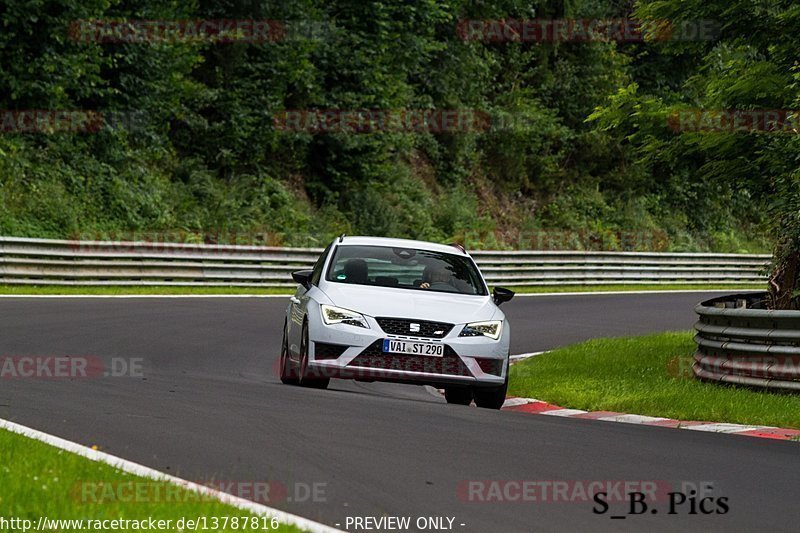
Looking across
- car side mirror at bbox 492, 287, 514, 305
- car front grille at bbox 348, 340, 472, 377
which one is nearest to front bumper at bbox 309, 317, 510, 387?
car front grille at bbox 348, 340, 472, 377

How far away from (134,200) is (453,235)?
37.0ft

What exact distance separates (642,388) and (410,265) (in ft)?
9.34

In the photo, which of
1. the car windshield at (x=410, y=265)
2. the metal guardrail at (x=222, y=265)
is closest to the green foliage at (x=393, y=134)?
the metal guardrail at (x=222, y=265)

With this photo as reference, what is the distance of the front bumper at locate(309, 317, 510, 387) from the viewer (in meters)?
12.6

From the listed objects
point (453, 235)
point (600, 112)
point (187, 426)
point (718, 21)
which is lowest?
point (453, 235)

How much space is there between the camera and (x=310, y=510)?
6898 millimetres

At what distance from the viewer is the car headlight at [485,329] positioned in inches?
510

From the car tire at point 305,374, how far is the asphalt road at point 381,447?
1.02ft

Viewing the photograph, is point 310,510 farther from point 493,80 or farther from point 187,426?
point 493,80

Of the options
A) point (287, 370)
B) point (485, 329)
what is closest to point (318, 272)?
point (287, 370)

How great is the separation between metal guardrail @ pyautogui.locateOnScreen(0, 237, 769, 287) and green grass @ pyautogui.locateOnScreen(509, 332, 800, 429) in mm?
4352

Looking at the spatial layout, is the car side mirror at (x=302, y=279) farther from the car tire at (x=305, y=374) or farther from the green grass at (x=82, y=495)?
the green grass at (x=82, y=495)

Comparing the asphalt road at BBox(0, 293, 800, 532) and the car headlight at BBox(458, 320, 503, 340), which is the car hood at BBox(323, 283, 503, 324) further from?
the asphalt road at BBox(0, 293, 800, 532)

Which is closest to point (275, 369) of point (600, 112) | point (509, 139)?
point (600, 112)
